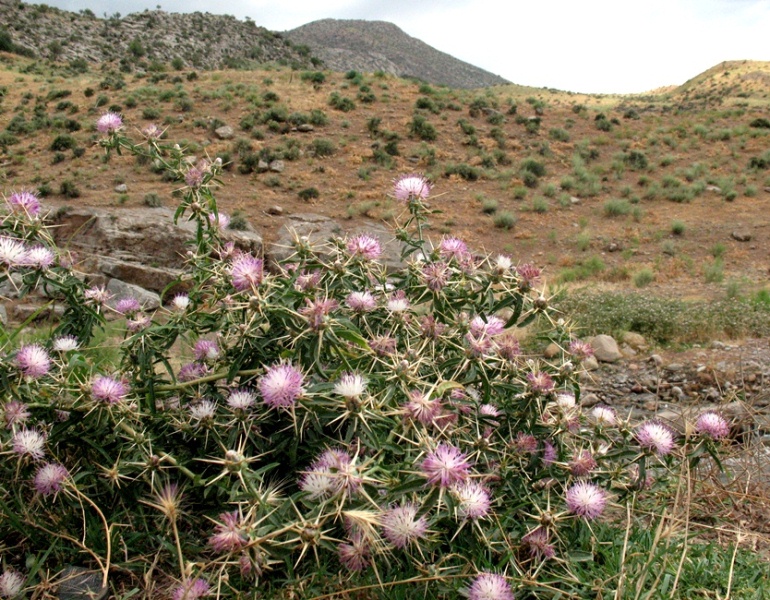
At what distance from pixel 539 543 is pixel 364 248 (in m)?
1.06

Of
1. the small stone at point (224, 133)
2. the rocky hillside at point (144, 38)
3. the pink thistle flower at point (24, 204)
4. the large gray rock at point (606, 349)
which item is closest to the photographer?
the pink thistle flower at point (24, 204)

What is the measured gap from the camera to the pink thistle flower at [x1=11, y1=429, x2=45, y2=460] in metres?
1.77

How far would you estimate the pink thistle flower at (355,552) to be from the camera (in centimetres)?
146

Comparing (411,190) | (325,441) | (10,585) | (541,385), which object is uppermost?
(411,190)

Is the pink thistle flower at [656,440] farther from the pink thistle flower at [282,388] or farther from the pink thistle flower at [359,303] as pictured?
the pink thistle flower at [282,388]

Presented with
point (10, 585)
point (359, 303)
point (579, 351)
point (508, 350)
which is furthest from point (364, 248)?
point (10, 585)

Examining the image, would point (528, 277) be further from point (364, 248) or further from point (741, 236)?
point (741, 236)

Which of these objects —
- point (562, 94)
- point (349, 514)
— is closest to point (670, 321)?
point (349, 514)

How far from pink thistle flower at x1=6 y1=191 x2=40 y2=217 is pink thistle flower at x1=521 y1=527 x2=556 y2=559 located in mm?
1986

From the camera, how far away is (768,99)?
1656 inches

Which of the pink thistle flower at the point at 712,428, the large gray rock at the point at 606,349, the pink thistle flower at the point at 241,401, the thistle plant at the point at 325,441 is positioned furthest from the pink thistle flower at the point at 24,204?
the large gray rock at the point at 606,349

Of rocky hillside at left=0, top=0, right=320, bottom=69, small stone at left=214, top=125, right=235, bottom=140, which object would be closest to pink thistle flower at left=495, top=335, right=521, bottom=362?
small stone at left=214, top=125, right=235, bottom=140

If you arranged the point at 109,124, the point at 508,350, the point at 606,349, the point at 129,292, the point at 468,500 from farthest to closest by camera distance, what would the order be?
1. the point at 129,292
2. the point at 606,349
3. the point at 109,124
4. the point at 508,350
5. the point at 468,500

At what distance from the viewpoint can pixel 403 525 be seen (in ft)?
4.63
